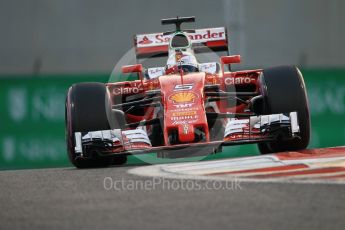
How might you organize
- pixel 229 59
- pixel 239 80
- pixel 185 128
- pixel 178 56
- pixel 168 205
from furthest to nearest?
pixel 229 59
pixel 178 56
pixel 239 80
pixel 185 128
pixel 168 205

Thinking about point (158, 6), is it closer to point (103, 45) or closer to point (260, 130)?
point (103, 45)

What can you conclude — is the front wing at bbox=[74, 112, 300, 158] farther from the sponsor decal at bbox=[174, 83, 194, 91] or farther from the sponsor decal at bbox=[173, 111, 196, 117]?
the sponsor decal at bbox=[174, 83, 194, 91]

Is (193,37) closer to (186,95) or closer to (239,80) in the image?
(239,80)

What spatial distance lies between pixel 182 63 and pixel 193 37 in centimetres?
151

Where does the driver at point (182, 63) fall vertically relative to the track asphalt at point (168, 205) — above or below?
above

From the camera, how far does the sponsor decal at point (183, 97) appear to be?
37.9ft

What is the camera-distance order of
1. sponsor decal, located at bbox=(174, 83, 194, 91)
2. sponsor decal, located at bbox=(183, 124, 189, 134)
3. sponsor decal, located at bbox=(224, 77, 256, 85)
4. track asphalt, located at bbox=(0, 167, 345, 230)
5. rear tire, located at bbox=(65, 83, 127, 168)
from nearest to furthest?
track asphalt, located at bbox=(0, 167, 345, 230), sponsor decal, located at bbox=(183, 124, 189, 134), rear tire, located at bbox=(65, 83, 127, 168), sponsor decal, located at bbox=(174, 83, 194, 91), sponsor decal, located at bbox=(224, 77, 256, 85)

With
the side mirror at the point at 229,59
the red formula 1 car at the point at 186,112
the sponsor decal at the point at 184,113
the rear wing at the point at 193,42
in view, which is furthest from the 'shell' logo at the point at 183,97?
the rear wing at the point at 193,42

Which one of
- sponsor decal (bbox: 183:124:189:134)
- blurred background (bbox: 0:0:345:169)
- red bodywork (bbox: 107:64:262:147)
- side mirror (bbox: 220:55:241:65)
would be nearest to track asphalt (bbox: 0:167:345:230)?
sponsor decal (bbox: 183:124:189:134)

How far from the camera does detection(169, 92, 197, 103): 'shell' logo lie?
1156cm

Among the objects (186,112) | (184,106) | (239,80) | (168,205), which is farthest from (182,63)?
(168,205)

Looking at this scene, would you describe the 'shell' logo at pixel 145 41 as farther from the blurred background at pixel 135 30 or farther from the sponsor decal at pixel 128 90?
the blurred background at pixel 135 30

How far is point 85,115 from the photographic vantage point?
1174 cm

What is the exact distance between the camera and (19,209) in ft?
25.5
